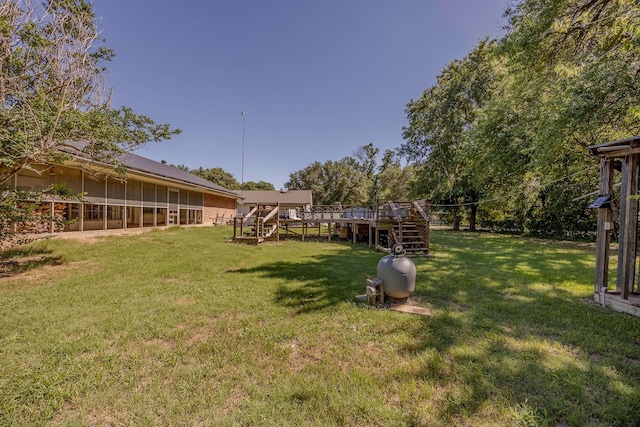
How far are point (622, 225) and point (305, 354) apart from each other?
6.33 meters

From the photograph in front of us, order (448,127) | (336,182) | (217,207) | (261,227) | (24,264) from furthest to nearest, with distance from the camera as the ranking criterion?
(336,182), (217,207), (448,127), (261,227), (24,264)

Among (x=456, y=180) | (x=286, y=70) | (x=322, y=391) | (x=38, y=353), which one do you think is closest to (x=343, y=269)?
(x=322, y=391)

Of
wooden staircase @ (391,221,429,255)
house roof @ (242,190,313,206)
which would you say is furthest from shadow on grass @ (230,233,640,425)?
house roof @ (242,190,313,206)

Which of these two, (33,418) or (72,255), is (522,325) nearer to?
(33,418)

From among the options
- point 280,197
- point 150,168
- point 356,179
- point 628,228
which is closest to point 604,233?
point 628,228

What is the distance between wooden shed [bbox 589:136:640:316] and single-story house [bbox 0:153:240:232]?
13.0 metres

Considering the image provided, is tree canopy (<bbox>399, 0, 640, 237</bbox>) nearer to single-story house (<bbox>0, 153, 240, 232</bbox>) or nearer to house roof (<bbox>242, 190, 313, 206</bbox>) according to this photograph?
single-story house (<bbox>0, 153, 240, 232</bbox>)

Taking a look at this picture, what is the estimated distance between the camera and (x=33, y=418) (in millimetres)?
2211

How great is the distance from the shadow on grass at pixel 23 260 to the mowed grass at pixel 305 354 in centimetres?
94

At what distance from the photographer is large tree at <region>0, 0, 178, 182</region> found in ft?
18.5

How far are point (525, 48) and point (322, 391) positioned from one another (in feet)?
33.1

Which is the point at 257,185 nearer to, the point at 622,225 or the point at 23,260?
the point at 23,260

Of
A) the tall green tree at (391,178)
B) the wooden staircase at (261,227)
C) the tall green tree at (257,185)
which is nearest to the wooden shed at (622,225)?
the wooden staircase at (261,227)

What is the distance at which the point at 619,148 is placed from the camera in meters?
4.72
